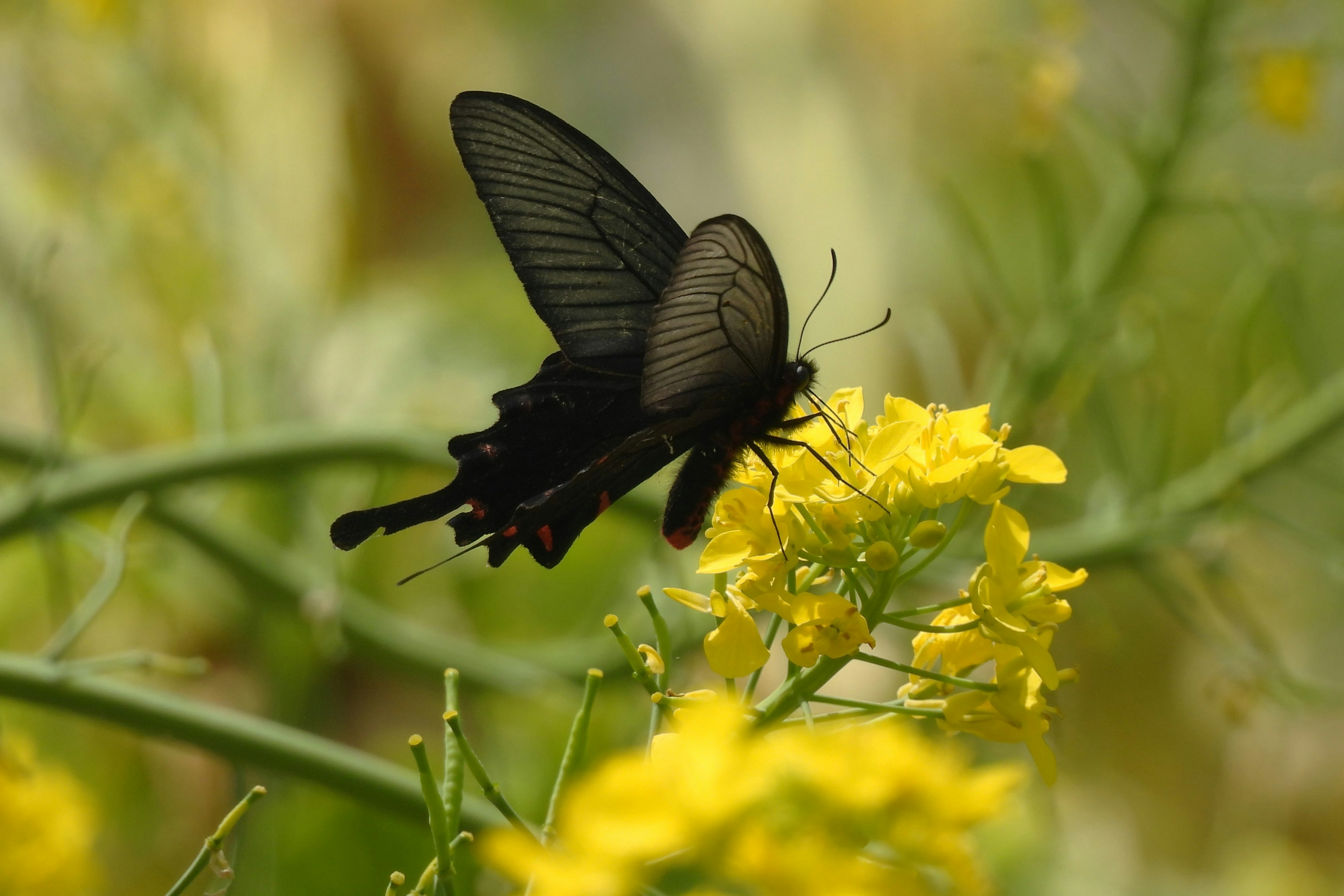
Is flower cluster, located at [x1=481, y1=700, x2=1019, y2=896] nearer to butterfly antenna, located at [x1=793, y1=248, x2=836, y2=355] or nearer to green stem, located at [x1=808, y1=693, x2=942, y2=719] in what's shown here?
green stem, located at [x1=808, y1=693, x2=942, y2=719]

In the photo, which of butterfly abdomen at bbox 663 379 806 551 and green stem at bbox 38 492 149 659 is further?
green stem at bbox 38 492 149 659

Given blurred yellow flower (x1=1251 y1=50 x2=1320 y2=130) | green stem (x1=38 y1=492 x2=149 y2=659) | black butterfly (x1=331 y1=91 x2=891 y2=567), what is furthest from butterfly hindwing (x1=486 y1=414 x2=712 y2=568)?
blurred yellow flower (x1=1251 y1=50 x2=1320 y2=130)

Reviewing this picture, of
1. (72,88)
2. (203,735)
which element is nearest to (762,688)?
(203,735)

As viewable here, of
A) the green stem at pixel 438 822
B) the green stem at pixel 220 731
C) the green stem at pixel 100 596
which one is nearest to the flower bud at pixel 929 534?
the green stem at pixel 438 822

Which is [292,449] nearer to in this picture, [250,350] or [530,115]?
[530,115]

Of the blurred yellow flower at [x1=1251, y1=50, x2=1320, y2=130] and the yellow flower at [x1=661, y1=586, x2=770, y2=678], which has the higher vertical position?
the blurred yellow flower at [x1=1251, y1=50, x2=1320, y2=130]

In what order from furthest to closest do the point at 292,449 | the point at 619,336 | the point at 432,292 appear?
the point at 432,292 → the point at 292,449 → the point at 619,336
